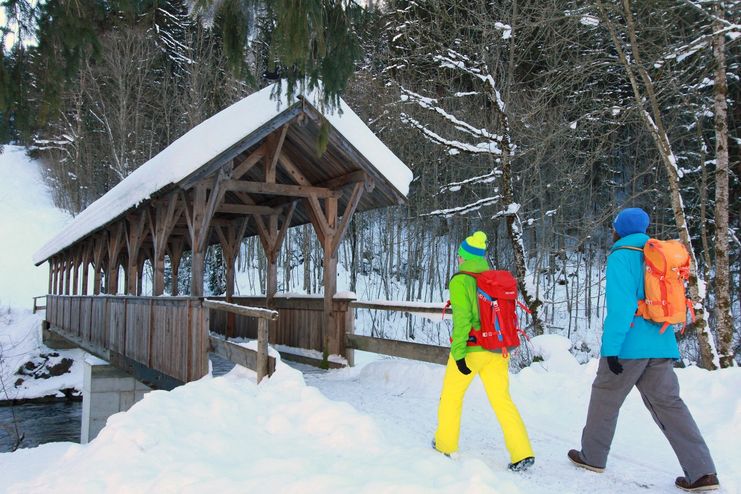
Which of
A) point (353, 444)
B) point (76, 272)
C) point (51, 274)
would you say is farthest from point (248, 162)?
point (51, 274)

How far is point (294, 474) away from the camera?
3.50 m

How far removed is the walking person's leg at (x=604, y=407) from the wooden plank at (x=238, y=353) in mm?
3120

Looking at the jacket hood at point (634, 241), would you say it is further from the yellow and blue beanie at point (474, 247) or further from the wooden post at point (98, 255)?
the wooden post at point (98, 255)

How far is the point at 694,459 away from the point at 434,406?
2909 millimetres

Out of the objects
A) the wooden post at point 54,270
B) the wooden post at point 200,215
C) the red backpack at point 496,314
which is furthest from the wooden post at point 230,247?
the wooden post at point 54,270

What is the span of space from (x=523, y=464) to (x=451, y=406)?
0.59m

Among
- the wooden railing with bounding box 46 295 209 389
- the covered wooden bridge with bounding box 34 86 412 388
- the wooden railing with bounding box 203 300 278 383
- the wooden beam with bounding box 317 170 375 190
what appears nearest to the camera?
the wooden railing with bounding box 203 300 278 383

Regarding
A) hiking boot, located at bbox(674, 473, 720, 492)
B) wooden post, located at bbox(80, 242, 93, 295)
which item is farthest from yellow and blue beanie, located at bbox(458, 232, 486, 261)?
wooden post, located at bbox(80, 242, 93, 295)

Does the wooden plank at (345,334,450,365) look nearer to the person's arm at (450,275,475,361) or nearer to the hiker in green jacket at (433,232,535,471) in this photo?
the hiker in green jacket at (433,232,535,471)

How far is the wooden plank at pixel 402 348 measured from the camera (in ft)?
22.0

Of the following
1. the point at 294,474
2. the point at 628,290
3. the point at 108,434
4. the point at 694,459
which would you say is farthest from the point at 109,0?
the point at 694,459

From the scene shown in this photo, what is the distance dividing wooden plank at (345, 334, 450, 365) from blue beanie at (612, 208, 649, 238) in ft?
9.94

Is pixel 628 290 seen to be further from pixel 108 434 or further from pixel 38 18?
pixel 38 18

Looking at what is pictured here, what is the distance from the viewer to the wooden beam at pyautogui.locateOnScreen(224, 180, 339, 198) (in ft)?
27.7
